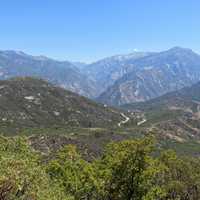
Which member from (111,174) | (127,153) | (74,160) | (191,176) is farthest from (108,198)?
(191,176)

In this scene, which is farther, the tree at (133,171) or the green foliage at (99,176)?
the tree at (133,171)

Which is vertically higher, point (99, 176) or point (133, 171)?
point (133, 171)

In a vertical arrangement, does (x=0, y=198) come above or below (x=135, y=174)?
above

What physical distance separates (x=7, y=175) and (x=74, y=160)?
52433 mm

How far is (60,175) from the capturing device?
3054 inches

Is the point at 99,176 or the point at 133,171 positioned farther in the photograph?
the point at 99,176

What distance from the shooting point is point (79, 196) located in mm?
70250

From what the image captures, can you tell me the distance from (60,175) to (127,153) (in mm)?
25460

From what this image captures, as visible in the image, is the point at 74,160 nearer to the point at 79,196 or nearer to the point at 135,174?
the point at 79,196

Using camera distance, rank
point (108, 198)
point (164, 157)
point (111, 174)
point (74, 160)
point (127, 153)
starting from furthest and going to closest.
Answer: point (164, 157)
point (74, 160)
point (108, 198)
point (111, 174)
point (127, 153)

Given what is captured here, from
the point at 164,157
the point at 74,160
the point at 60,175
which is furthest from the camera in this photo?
the point at 164,157

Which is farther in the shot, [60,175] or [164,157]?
[164,157]

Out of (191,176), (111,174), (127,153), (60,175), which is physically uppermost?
(127,153)

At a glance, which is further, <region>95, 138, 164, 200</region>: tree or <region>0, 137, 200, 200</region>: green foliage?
<region>95, 138, 164, 200</region>: tree
